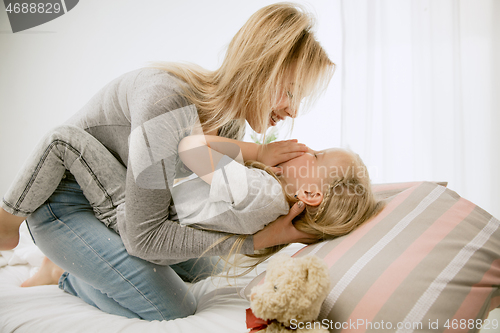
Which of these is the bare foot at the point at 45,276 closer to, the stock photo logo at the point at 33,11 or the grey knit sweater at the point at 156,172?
the grey knit sweater at the point at 156,172

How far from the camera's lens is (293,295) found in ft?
1.78

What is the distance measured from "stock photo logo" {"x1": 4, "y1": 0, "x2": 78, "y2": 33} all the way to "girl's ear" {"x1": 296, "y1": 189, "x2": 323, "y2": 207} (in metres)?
1.90

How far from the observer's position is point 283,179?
947mm

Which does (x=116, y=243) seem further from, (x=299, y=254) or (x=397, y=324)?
(x=397, y=324)

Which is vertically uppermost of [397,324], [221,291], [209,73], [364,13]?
[364,13]

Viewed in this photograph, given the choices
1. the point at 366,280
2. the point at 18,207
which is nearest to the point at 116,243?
the point at 18,207

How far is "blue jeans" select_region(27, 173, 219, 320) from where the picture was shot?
0.92 m

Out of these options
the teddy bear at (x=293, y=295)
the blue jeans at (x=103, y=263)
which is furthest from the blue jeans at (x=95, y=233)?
the teddy bear at (x=293, y=295)

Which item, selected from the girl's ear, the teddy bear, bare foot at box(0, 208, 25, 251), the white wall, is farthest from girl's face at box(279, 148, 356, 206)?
the white wall

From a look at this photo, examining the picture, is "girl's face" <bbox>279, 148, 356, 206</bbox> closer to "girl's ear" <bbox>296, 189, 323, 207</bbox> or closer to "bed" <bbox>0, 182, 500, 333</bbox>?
"girl's ear" <bbox>296, 189, 323, 207</bbox>

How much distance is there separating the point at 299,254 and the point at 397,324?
285mm

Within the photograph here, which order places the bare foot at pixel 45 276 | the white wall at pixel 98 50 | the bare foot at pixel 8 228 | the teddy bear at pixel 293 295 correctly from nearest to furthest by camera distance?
1. the teddy bear at pixel 293 295
2. the bare foot at pixel 8 228
3. the bare foot at pixel 45 276
4. the white wall at pixel 98 50

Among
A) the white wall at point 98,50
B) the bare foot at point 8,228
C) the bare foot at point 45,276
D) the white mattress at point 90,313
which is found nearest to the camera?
the white mattress at point 90,313

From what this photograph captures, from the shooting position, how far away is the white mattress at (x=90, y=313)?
2.55 feet
